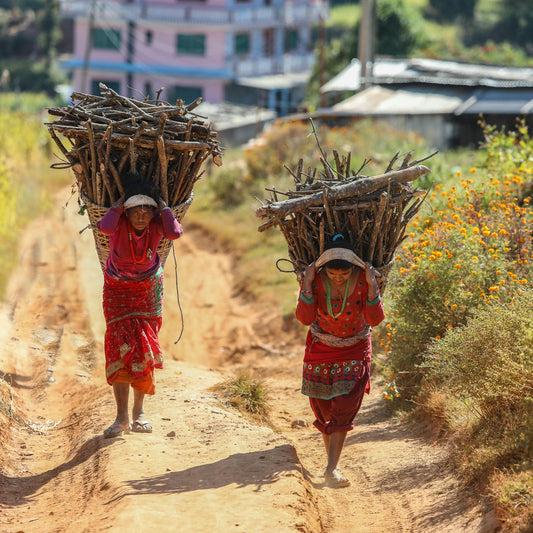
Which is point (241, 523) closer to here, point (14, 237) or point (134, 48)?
point (14, 237)

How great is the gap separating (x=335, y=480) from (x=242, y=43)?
36197mm

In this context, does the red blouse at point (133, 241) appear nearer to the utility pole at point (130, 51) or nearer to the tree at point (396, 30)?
the tree at point (396, 30)

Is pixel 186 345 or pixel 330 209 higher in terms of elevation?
pixel 330 209

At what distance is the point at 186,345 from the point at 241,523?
5348 millimetres

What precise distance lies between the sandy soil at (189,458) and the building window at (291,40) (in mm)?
36472

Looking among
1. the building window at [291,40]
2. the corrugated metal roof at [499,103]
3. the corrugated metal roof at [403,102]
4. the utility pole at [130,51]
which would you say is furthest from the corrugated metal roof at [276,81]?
the corrugated metal roof at [499,103]

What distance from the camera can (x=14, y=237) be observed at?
11.2 m

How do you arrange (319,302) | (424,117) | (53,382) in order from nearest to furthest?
(319,302), (53,382), (424,117)

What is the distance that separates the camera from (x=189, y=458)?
5.16 metres

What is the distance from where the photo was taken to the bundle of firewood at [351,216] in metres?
4.96

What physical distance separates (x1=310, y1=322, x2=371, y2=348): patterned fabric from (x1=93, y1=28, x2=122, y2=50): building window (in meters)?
35.4

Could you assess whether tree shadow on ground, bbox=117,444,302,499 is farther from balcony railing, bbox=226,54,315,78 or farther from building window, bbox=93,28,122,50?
building window, bbox=93,28,122,50

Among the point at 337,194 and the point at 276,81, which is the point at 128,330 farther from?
the point at 276,81

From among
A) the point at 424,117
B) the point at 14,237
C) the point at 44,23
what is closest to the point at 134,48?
the point at 44,23
